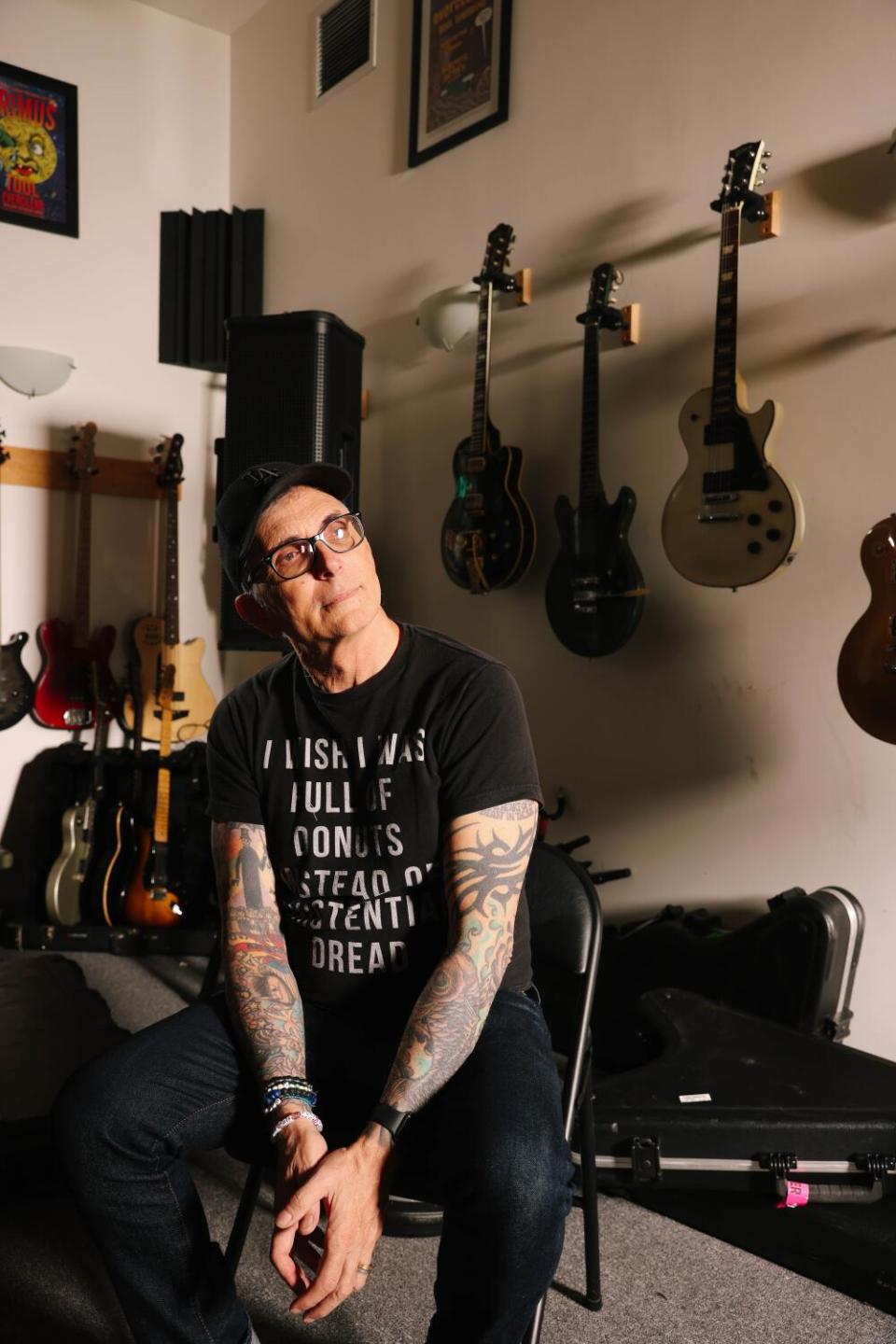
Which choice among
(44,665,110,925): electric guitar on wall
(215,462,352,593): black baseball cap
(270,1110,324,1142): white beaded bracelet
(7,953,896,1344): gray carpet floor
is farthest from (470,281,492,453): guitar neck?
(270,1110,324,1142): white beaded bracelet

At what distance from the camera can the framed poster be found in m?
3.99

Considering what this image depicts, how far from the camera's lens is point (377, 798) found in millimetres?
1492

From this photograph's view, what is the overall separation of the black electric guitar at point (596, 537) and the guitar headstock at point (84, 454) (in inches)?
81.1

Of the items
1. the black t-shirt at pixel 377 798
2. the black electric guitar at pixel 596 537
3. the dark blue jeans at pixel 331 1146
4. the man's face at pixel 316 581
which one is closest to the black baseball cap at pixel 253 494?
the man's face at pixel 316 581

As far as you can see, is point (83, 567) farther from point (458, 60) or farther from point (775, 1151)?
point (775, 1151)

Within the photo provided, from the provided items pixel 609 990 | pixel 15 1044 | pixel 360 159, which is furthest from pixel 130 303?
pixel 609 990

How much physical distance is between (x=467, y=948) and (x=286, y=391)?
221cm

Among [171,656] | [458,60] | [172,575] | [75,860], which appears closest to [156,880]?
[75,860]

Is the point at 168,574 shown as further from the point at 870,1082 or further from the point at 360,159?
the point at 870,1082

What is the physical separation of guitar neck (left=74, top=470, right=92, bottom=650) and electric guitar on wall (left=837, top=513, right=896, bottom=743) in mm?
2884

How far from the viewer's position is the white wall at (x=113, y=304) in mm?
4023

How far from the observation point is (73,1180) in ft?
4.26

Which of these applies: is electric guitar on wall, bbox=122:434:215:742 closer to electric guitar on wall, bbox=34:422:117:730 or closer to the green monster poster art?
electric guitar on wall, bbox=34:422:117:730

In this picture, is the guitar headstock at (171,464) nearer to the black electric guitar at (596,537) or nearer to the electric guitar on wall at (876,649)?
the black electric guitar at (596,537)
